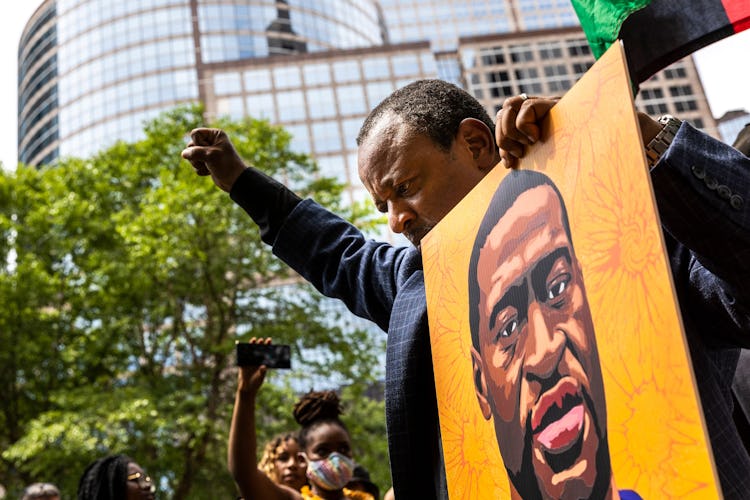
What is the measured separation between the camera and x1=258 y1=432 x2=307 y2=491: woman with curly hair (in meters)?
4.70

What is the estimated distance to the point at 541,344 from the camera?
3.79 feet

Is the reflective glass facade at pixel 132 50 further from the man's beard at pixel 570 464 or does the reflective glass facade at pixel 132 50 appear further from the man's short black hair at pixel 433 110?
the man's beard at pixel 570 464

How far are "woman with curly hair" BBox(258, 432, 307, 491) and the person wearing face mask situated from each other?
0.05 meters

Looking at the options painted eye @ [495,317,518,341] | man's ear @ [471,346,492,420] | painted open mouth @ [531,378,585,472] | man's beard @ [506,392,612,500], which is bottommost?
man's beard @ [506,392,612,500]

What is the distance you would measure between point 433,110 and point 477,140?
0.12 metres

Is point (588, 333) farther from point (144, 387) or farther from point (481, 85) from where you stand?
point (481, 85)

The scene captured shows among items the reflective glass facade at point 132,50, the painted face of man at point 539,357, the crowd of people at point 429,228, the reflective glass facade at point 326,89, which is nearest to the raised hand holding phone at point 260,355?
the crowd of people at point 429,228

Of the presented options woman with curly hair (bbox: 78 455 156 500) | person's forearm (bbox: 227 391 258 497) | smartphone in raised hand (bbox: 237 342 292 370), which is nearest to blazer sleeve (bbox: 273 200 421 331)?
smartphone in raised hand (bbox: 237 342 292 370)

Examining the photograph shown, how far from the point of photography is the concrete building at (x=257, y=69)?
5856cm

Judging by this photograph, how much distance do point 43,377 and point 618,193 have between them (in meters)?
15.8

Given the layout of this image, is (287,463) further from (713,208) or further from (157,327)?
(157,327)

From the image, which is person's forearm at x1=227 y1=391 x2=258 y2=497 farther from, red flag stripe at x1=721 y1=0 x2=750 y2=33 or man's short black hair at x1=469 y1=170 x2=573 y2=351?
red flag stripe at x1=721 y1=0 x2=750 y2=33

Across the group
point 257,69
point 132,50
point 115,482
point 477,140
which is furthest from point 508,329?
point 132,50

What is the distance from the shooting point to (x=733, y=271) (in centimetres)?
109
